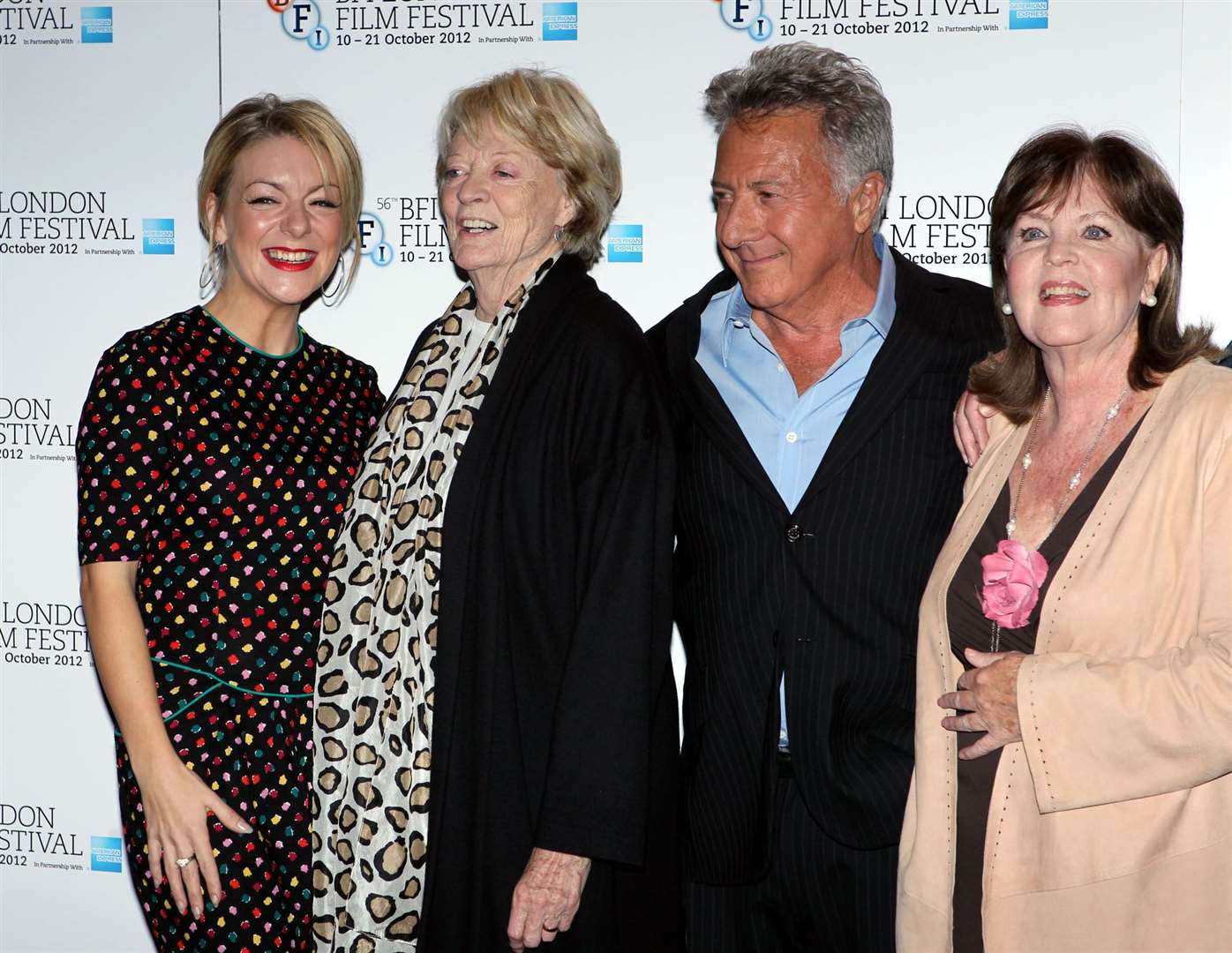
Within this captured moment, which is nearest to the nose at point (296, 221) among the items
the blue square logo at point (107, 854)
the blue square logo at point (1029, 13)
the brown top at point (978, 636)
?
the brown top at point (978, 636)

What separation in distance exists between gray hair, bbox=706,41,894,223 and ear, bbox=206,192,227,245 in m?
1.16

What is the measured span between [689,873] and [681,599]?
0.57 metres

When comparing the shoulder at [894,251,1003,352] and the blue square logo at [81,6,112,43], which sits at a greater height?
the blue square logo at [81,6,112,43]

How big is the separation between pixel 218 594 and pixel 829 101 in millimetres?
1608

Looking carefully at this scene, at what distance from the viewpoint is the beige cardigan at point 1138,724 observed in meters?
1.89

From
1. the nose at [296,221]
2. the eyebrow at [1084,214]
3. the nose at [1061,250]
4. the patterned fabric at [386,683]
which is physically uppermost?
the nose at [296,221]

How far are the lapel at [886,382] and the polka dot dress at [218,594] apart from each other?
3.50 feet

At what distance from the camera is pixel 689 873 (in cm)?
250

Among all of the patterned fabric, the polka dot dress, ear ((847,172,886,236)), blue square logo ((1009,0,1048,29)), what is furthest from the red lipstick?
blue square logo ((1009,0,1048,29))

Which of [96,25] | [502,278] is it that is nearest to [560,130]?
[502,278]

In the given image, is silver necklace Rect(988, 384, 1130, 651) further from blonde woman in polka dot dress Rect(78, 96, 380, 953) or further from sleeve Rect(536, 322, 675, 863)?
blonde woman in polka dot dress Rect(78, 96, 380, 953)

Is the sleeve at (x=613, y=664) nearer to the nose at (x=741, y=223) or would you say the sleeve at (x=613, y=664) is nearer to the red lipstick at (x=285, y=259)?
the nose at (x=741, y=223)

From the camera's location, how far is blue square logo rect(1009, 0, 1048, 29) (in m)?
→ 3.14

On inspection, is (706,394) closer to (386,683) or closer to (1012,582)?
(1012,582)
